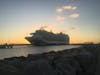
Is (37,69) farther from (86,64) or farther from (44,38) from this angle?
(44,38)

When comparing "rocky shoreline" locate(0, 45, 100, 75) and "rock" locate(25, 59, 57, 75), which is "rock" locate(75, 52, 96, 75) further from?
"rock" locate(25, 59, 57, 75)

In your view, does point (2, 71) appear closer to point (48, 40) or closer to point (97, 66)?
point (97, 66)

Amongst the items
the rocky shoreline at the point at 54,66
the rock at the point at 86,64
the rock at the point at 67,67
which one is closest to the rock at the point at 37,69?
the rocky shoreline at the point at 54,66

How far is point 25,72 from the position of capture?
6262 mm

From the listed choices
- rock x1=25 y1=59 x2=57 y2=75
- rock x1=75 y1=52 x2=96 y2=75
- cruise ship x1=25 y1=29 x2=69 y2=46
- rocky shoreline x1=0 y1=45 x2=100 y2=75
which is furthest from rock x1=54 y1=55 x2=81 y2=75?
cruise ship x1=25 y1=29 x2=69 y2=46

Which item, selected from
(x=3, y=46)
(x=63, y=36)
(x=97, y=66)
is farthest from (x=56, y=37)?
(x=97, y=66)

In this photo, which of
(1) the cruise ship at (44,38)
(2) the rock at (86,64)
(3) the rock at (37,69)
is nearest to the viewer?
(3) the rock at (37,69)

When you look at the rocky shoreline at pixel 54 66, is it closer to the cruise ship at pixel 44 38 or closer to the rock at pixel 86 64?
the rock at pixel 86 64

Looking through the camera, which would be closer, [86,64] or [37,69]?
[37,69]

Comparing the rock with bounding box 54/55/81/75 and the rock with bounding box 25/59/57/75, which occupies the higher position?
the rock with bounding box 25/59/57/75

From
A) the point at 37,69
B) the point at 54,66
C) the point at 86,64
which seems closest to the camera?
the point at 37,69

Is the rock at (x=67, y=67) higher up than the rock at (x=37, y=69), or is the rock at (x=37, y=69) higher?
the rock at (x=37, y=69)

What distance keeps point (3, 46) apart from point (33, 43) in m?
Answer: 11.0

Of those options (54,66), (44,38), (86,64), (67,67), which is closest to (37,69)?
(54,66)
